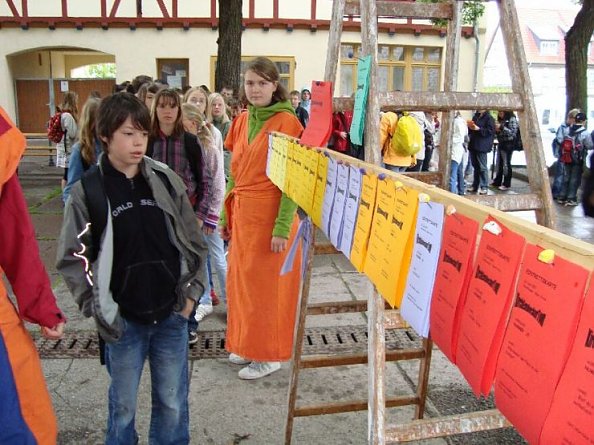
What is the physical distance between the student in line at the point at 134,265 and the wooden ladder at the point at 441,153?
0.53 meters

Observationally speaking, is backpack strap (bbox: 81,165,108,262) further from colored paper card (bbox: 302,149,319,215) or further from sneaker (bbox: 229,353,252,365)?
sneaker (bbox: 229,353,252,365)

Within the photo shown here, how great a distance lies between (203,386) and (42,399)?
161cm

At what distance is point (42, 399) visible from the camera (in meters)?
1.93

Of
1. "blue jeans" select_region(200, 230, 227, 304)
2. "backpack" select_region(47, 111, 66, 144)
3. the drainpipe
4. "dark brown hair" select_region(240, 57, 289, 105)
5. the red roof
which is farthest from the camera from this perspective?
the red roof

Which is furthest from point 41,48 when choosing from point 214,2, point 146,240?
point 146,240

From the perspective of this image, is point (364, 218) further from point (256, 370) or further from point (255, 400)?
point (256, 370)

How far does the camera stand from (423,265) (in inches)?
54.6

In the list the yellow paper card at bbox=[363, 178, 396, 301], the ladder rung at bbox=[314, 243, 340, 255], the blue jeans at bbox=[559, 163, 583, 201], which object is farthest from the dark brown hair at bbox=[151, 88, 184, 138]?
the blue jeans at bbox=[559, 163, 583, 201]

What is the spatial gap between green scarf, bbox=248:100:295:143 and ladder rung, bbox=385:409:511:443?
6.56ft

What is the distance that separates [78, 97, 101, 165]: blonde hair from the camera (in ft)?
11.5

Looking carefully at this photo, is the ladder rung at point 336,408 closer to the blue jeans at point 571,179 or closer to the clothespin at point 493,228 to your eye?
the clothespin at point 493,228

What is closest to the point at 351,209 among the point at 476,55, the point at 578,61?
the point at 578,61

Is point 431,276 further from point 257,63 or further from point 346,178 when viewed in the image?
point 257,63

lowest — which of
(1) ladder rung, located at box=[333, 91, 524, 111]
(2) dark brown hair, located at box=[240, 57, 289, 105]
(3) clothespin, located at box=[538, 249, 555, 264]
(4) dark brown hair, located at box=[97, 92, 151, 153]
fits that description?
(3) clothespin, located at box=[538, 249, 555, 264]
